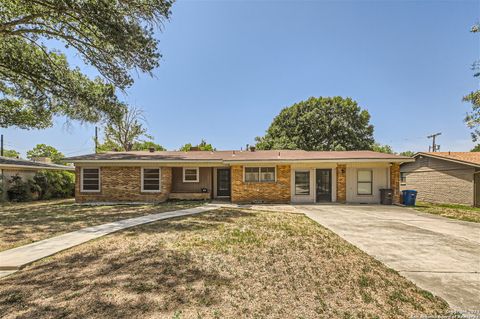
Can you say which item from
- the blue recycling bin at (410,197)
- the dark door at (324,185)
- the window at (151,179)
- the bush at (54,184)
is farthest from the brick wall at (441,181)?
the bush at (54,184)

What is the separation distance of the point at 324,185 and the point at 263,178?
3684 mm

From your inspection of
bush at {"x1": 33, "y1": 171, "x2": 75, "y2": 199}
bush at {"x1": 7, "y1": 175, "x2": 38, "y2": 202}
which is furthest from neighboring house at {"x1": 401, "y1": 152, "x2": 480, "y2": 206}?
bush at {"x1": 7, "y1": 175, "x2": 38, "y2": 202}

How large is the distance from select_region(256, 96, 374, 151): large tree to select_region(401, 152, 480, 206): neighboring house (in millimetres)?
8161

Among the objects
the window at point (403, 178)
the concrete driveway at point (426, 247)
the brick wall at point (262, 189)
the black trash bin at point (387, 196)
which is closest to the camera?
the concrete driveway at point (426, 247)

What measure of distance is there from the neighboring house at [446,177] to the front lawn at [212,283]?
13.7 meters

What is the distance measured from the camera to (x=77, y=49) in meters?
9.57

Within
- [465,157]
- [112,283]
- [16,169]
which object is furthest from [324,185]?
[16,169]

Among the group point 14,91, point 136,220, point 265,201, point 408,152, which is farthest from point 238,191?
point 408,152

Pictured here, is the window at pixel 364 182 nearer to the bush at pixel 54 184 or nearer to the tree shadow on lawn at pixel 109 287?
the tree shadow on lawn at pixel 109 287

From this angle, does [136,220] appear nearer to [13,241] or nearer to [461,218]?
[13,241]

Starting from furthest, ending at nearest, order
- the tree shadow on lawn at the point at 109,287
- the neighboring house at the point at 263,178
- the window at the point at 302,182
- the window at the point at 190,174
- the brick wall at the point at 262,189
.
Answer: the window at the point at 190,174
the window at the point at 302,182
the brick wall at the point at 262,189
the neighboring house at the point at 263,178
the tree shadow on lawn at the point at 109,287

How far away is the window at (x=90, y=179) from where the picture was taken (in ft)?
43.9

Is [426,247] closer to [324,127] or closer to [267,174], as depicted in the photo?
[267,174]

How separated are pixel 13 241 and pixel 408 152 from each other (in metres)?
62.5
